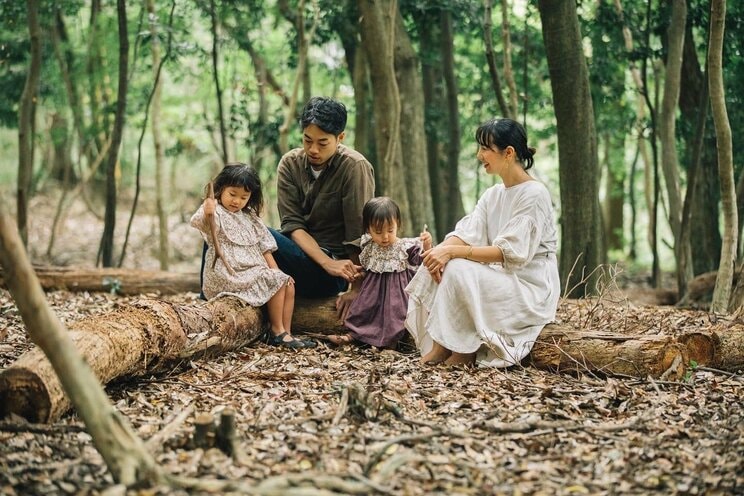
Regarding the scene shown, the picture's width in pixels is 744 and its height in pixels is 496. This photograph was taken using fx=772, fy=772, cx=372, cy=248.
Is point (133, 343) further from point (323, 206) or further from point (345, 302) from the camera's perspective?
point (323, 206)

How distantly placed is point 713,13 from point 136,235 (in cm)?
1291

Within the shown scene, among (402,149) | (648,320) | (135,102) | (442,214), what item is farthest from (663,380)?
(135,102)

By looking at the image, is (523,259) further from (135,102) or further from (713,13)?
(135,102)

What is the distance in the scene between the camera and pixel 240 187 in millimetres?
5289

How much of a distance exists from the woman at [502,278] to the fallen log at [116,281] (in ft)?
11.4

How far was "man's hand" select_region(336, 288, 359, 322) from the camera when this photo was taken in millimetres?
5621

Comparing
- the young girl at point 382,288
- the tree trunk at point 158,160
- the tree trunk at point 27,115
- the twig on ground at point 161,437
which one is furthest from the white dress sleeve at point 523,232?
the tree trunk at point 158,160

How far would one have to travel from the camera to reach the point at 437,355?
192 inches

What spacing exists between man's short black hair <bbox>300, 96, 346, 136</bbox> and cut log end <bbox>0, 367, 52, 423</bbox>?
2660mm

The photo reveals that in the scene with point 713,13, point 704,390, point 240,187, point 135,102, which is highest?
point 135,102

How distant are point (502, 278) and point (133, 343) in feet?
7.17

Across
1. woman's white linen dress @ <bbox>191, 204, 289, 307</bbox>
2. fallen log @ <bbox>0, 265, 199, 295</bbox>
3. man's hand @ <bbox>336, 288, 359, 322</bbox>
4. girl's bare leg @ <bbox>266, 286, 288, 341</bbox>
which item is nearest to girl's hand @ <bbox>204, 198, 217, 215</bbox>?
woman's white linen dress @ <bbox>191, 204, 289, 307</bbox>

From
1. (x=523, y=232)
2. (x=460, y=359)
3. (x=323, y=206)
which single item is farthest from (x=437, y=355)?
(x=323, y=206)

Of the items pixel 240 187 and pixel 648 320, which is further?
pixel 648 320
